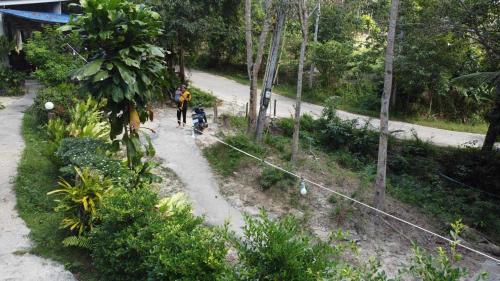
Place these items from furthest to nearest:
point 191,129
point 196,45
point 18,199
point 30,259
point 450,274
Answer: point 196,45 < point 191,129 < point 18,199 < point 30,259 < point 450,274

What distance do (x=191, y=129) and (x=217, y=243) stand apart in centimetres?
946

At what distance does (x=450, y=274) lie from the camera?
3.40 metres

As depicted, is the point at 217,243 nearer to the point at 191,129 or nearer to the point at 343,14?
the point at 191,129

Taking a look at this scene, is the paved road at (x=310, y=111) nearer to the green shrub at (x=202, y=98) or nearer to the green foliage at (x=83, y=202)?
the green shrub at (x=202, y=98)

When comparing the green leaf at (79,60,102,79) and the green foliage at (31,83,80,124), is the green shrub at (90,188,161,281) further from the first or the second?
the green foliage at (31,83,80,124)

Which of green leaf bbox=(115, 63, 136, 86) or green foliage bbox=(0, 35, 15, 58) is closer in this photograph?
green leaf bbox=(115, 63, 136, 86)

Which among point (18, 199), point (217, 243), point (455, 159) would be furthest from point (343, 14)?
point (217, 243)

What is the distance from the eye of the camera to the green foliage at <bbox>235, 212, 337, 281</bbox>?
13.5ft

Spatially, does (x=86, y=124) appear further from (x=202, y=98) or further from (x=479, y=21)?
(x=479, y=21)

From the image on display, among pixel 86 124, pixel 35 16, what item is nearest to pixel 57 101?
pixel 86 124

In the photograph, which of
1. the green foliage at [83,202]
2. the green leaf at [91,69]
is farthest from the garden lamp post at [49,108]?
the green leaf at [91,69]

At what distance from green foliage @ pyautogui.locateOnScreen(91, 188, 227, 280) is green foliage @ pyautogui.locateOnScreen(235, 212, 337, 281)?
0.61m

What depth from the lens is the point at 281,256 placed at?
4172mm

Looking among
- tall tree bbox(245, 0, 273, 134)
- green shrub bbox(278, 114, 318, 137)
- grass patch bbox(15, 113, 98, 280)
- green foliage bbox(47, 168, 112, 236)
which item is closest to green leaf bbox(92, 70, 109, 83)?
green foliage bbox(47, 168, 112, 236)
